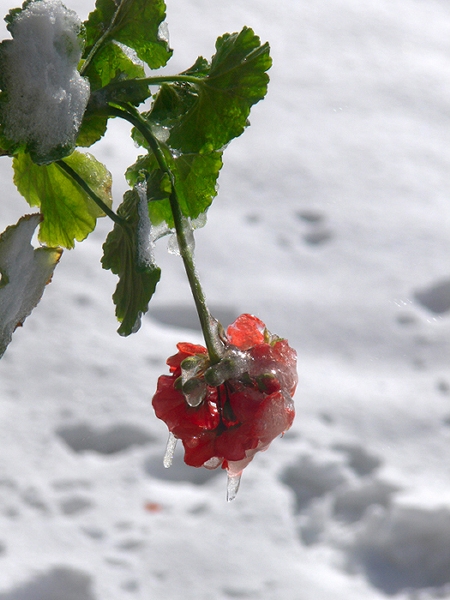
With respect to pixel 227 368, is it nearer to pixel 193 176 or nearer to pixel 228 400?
pixel 228 400

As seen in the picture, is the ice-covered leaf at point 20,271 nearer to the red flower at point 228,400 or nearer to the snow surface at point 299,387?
the red flower at point 228,400

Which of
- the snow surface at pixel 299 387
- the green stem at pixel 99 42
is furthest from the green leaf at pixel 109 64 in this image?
the snow surface at pixel 299 387

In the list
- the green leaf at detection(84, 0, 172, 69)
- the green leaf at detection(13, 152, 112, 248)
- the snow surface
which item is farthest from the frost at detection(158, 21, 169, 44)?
the snow surface

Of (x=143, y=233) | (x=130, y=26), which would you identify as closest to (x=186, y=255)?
(x=143, y=233)

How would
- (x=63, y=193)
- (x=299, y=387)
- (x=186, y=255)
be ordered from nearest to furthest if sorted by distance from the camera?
(x=186, y=255)
(x=63, y=193)
(x=299, y=387)

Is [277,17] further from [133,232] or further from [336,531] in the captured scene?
[133,232]

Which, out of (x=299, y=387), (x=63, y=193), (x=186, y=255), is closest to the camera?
(x=186, y=255)
